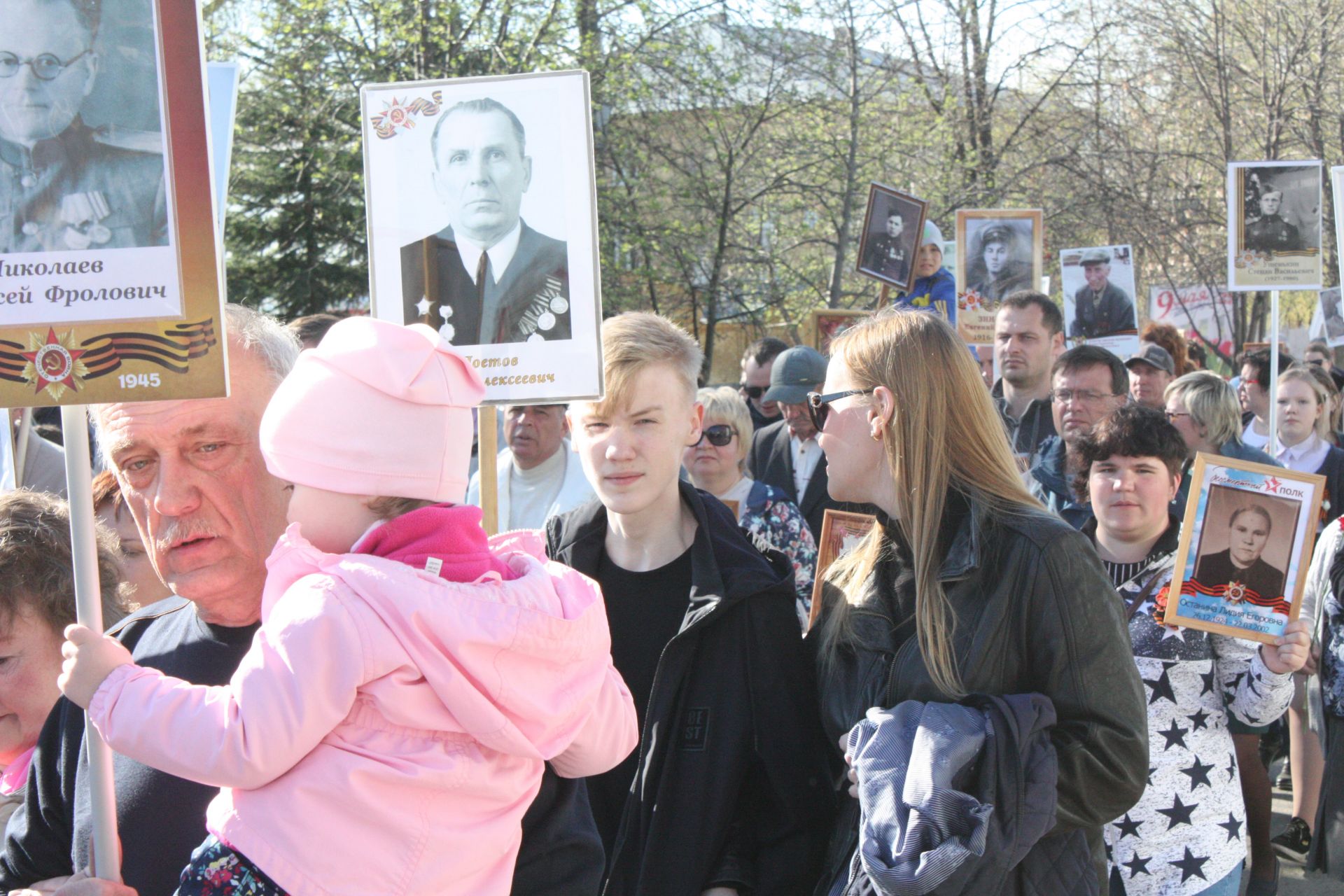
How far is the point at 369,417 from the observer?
68.5 inches

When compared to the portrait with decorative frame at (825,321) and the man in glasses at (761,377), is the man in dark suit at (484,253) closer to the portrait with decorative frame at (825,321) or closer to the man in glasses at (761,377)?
the man in glasses at (761,377)

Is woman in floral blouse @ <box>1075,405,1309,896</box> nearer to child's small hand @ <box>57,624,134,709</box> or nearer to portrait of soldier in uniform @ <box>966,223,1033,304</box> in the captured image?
Result: child's small hand @ <box>57,624,134,709</box>

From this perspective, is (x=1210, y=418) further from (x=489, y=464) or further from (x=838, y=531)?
(x=489, y=464)

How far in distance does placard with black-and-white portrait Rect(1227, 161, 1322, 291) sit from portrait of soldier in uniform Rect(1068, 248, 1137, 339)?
1.66 m

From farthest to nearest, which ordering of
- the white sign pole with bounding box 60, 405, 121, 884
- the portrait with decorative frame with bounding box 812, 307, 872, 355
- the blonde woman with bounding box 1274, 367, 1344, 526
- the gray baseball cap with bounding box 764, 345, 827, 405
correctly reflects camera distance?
the portrait with decorative frame with bounding box 812, 307, 872, 355 → the blonde woman with bounding box 1274, 367, 1344, 526 → the gray baseball cap with bounding box 764, 345, 827, 405 → the white sign pole with bounding box 60, 405, 121, 884

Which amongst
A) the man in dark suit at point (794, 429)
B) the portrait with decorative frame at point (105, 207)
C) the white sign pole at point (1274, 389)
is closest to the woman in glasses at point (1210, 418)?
the white sign pole at point (1274, 389)

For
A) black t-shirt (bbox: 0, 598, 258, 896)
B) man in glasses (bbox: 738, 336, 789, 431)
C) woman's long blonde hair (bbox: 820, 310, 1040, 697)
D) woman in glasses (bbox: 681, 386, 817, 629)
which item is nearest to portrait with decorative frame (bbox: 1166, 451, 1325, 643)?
woman's long blonde hair (bbox: 820, 310, 1040, 697)

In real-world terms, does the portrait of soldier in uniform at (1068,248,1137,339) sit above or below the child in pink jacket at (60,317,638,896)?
above

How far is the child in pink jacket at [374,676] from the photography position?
160 centimetres

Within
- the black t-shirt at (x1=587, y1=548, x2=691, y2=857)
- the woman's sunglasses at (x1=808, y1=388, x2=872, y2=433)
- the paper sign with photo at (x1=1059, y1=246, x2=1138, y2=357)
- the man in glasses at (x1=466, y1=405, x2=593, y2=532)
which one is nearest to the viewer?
the woman's sunglasses at (x1=808, y1=388, x2=872, y2=433)

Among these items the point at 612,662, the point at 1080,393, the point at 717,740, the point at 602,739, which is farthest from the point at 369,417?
the point at 1080,393

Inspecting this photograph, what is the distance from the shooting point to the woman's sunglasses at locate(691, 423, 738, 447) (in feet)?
17.1

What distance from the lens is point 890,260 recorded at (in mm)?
8367

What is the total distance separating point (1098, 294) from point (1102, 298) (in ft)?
0.16
